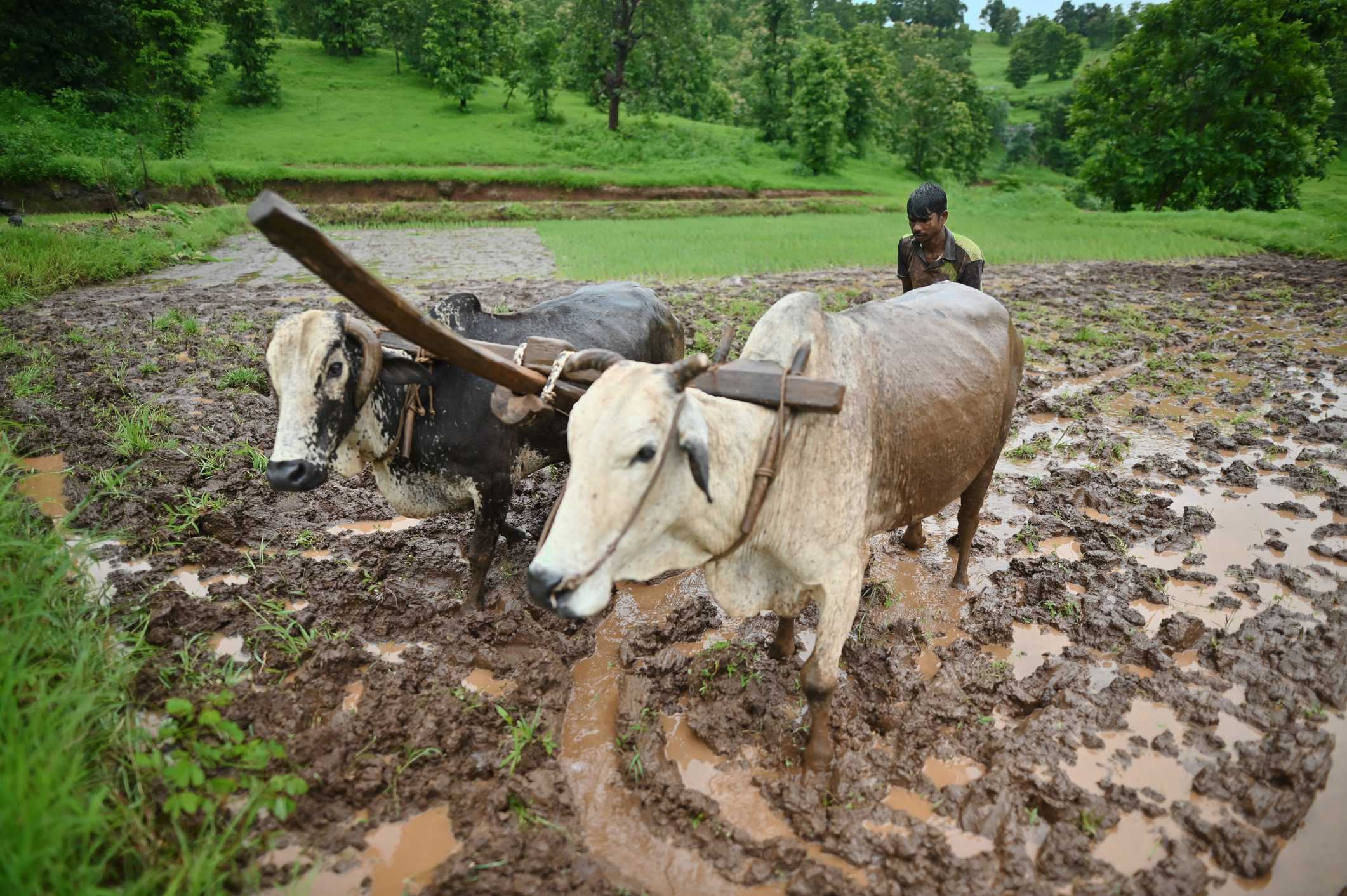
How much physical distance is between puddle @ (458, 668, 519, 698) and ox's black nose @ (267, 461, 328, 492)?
102cm

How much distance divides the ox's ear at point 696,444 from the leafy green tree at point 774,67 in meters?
38.1

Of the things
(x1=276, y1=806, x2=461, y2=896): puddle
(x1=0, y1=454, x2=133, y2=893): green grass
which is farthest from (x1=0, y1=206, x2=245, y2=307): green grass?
(x1=276, y1=806, x2=461, y2=896): puddle

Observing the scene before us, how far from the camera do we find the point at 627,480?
2100 millimetres

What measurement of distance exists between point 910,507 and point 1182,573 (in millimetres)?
2205

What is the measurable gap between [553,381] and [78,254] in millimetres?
12848

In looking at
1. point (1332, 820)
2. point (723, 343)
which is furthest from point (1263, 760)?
point (723, 343)

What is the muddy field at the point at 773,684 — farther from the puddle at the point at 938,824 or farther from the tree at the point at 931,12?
the tree at the point at 931,12

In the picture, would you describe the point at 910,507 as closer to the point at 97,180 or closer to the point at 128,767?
the point at 128,767

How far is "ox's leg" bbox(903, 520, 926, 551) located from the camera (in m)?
4.30

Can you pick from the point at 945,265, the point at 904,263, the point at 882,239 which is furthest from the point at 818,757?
the point at 882,239

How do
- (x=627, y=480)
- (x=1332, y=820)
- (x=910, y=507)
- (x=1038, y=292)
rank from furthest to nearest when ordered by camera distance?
1. (x=1038, y=292)
2. (x=910, y=507)
3. (x=1332, y=820)
4. (x=627, y=480)

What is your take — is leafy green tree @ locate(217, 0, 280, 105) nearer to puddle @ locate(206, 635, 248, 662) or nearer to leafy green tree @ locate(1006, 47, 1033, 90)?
puddle @ locate(206, 635, 248, 662)

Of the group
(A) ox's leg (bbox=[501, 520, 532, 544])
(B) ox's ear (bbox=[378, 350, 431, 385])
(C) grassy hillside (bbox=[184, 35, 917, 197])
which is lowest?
(A) ox's leg (bbox=[501, 520, 532, 544])

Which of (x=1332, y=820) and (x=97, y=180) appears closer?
(x=1332, y=820)
